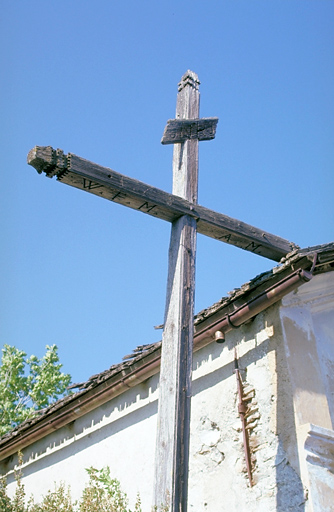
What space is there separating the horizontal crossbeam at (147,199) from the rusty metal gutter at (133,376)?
1.72ft

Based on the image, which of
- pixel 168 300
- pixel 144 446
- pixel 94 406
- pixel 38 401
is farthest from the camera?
pixel 38 401

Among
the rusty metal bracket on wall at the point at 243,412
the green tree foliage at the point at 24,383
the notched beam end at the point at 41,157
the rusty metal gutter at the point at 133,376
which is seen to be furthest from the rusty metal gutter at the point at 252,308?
the green tree foliage at the point at 24,383

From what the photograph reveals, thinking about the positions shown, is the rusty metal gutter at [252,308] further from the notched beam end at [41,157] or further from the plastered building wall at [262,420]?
the notched beam end at [41,157]

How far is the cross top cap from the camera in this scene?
262 inches

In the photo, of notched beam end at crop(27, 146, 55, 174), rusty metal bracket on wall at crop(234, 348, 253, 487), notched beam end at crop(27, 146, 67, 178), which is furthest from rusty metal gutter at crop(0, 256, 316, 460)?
notched beam end at crop(27, 146, 55, 174)

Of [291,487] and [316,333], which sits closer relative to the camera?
[291,487]

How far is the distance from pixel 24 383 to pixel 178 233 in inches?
395

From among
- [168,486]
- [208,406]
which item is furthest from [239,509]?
[168,486]

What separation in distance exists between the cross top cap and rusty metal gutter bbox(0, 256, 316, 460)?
89.0 inches

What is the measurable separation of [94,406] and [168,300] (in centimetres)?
299

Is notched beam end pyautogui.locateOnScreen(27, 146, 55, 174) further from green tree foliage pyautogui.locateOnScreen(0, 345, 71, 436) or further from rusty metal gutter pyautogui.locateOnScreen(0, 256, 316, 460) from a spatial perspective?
green tree foliage pyautogui.locateOnScreen(0, 345, 71, 436)

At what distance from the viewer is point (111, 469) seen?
24.5 ft

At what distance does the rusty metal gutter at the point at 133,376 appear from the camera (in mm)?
6012

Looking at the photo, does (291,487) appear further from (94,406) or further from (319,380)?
(94,406)
